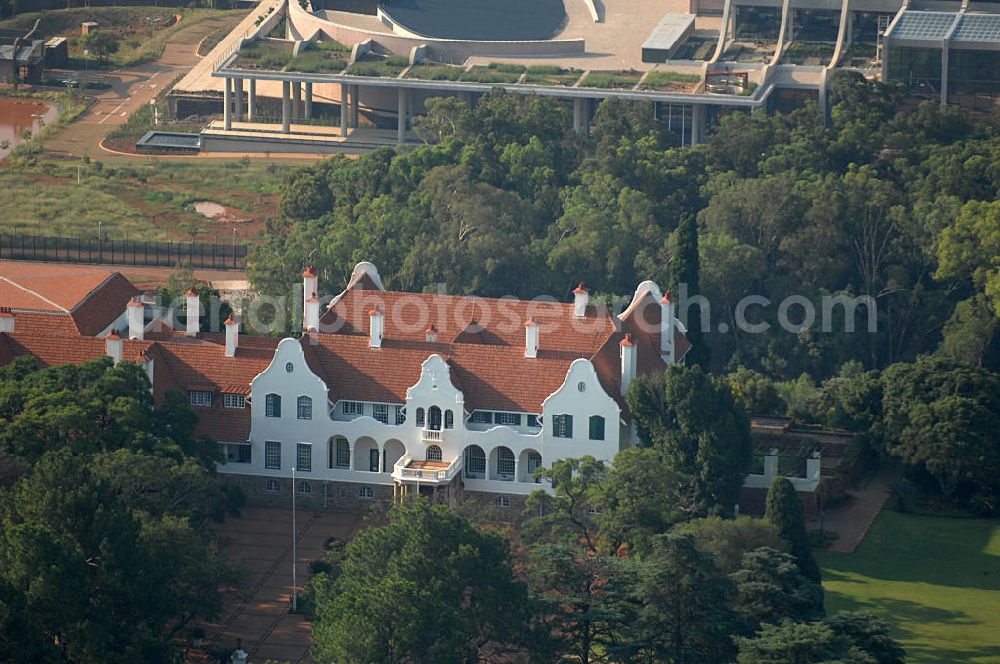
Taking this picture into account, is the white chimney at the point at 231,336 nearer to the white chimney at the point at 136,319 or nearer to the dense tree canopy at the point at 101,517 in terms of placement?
the white chimney at the point at 136,319

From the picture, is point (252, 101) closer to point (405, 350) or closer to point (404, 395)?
point (405, 350)

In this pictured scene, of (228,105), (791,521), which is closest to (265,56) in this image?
(228,105)

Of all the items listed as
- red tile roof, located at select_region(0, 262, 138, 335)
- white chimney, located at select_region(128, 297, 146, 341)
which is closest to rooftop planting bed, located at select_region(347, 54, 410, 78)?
red tile roof, located at select_region(0, 262, 138, 335)

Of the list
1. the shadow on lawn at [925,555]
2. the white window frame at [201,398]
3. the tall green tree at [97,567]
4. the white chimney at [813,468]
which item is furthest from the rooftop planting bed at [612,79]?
the tall green tree at [97,567]

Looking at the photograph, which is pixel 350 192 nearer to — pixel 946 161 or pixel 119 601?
pixel 946 161

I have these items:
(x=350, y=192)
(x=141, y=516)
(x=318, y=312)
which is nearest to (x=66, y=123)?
(x=350, y=192)

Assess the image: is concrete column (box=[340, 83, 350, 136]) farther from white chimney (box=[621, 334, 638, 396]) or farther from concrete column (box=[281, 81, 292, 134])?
white chimney (box=[621, 334, 638, 396])
